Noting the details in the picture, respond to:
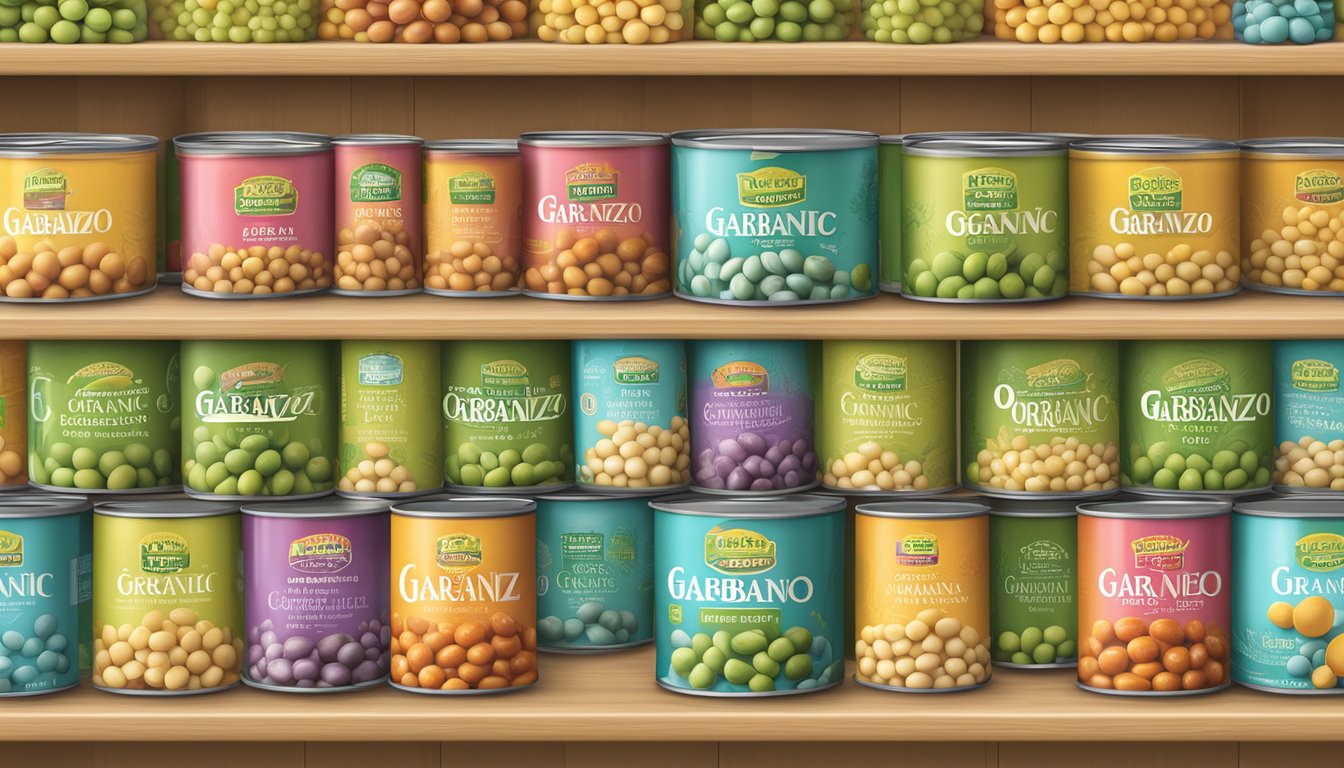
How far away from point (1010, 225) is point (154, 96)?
3.41 ft

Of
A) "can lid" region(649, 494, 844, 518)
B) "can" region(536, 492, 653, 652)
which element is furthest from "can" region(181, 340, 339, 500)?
"can lid" region(649, 494, 844, 518)

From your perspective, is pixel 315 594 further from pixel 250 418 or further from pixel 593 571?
pixel 593 571

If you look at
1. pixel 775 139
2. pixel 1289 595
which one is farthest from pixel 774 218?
pixel 1289 595

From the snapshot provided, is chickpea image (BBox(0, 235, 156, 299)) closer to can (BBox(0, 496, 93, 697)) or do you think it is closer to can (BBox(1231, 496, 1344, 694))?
can (BBox(0, 496, 93, 697))

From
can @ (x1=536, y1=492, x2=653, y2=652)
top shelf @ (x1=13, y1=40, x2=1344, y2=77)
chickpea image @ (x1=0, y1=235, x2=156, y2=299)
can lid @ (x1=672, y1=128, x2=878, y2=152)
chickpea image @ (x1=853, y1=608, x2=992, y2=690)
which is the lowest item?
chickpea image @ (x1=853, y1=608, x2=992, y2=690)

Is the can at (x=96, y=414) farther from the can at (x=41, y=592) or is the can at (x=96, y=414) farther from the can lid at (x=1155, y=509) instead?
the can lid at (x=1155, y=509)

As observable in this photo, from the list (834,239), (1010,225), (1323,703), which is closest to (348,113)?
(834,239)

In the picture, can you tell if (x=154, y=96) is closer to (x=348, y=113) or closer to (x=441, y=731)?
(x=348, y=113)

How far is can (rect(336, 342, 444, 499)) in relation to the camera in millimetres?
2006

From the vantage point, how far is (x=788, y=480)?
6.64 feet

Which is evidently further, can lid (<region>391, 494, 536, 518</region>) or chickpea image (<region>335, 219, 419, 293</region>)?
chickpea image (<region>335, 219, 419, 293</region>)

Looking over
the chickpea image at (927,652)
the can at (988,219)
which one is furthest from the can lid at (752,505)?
the can at (988,219)

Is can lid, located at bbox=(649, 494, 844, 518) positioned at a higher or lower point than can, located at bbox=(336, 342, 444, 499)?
lower

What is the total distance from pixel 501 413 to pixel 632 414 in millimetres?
141
